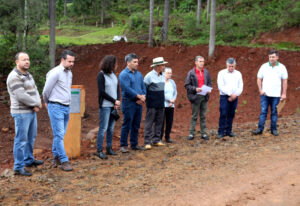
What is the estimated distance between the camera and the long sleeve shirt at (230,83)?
813cm

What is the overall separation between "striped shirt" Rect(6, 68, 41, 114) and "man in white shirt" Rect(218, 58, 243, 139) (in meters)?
4.57

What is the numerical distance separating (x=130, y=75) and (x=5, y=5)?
10.8 metres

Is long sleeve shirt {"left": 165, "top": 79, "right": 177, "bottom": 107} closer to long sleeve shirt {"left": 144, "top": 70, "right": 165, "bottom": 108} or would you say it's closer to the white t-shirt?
long sleeve shirt {"left": 144, "top": 70, "right": 165, "bottom": 108}

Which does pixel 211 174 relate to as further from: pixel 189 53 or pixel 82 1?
pixel 82 1

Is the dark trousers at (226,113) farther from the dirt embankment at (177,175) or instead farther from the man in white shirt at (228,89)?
the dirt embankment at (177,175)

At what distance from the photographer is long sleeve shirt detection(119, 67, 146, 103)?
699 cm

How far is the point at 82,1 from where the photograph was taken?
54.7 m

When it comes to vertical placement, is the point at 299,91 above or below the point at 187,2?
below

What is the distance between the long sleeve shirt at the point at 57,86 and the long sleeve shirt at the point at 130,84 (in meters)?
1.42

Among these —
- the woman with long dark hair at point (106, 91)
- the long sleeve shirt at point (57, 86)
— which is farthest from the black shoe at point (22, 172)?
the woman with long dark hair at point (106, 91)

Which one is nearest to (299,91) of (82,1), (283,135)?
(283,135)

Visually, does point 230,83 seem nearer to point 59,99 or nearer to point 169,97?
A: point 169,97

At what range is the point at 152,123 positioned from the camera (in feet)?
25.1

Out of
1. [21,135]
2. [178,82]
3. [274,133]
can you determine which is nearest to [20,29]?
[178,82]
